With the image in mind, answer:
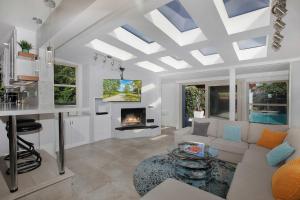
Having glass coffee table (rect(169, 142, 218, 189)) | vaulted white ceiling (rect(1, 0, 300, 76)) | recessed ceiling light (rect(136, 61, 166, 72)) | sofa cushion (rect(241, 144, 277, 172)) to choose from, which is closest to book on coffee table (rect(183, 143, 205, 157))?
glass coffee table (rect(169, 142, 218, 189))

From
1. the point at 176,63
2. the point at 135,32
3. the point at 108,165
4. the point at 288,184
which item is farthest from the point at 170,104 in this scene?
the point at 288,184

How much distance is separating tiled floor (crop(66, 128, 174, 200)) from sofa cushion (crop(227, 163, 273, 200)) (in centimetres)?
128

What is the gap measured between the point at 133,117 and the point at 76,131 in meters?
1.99

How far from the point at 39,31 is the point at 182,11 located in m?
2.62

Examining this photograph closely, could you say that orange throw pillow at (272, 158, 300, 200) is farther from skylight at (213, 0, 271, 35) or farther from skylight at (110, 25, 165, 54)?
skylight at (110, 25, 165, 54)

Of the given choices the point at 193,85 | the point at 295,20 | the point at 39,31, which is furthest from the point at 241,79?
the point at 39,31

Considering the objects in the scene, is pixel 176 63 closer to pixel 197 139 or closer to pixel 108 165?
pixel 197 139

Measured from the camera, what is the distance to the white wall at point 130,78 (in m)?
4.80

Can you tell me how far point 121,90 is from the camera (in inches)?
208

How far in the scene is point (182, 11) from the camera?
289cm

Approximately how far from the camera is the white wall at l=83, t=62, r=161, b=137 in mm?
4801

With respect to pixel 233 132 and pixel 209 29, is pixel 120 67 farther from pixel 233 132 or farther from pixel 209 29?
pixel 233 132

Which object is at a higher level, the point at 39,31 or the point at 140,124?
the point at 39,31

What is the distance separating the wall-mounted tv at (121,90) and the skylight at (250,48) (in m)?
3.25
